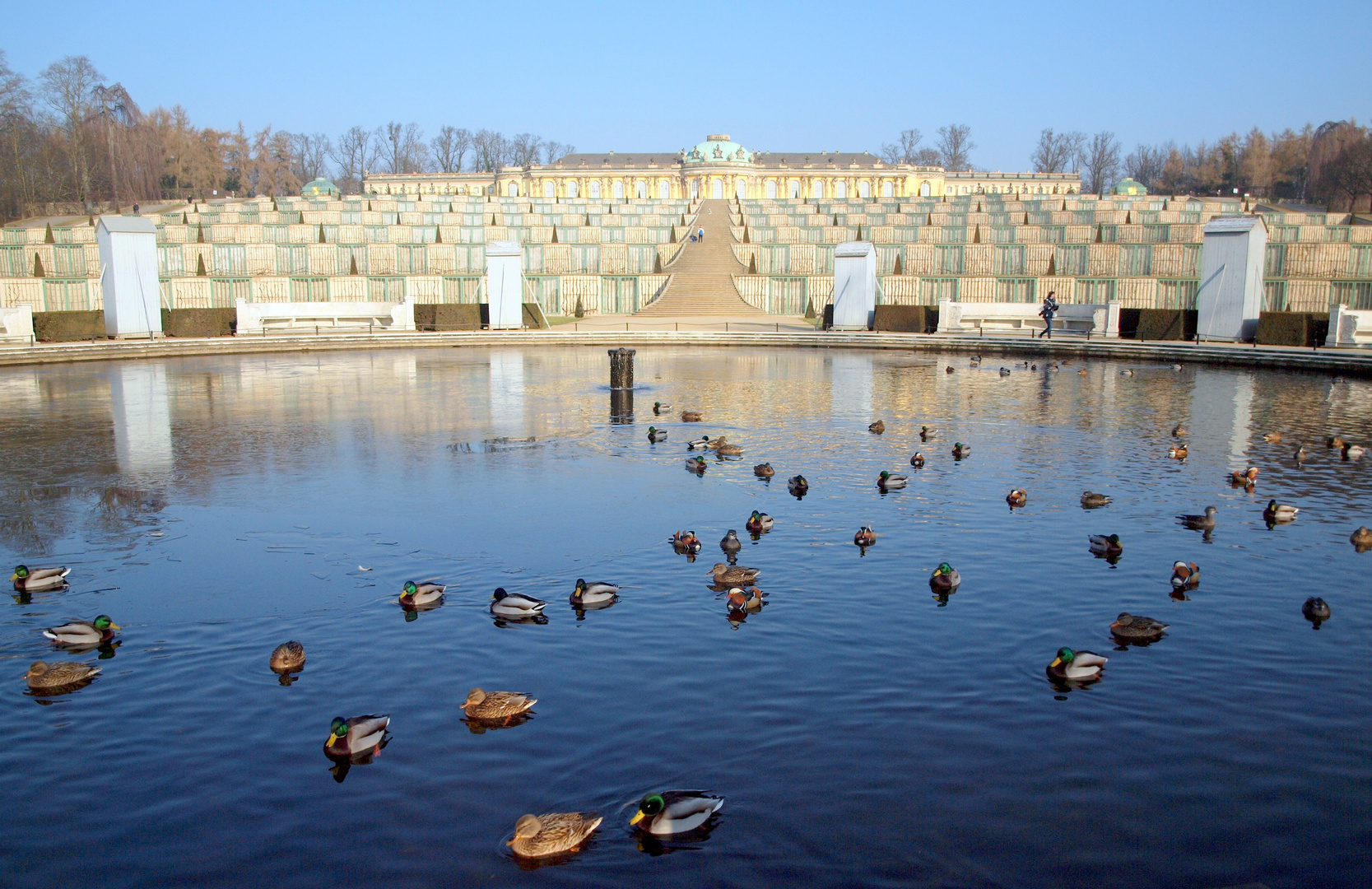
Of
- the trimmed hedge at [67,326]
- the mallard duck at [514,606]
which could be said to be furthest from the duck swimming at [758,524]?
the trimmed hedge at [67,326]

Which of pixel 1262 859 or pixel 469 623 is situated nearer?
pixel 1262 859

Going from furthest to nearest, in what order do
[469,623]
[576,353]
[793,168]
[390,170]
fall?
1. [390,170]
2. [793,168]
3. [576,353]
4. [469,623]

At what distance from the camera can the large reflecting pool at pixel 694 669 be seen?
653 cm

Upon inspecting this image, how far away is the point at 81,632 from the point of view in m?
9.25

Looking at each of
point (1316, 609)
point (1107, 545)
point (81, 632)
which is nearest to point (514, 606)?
point (81, 632)

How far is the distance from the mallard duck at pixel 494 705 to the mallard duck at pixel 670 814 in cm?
173

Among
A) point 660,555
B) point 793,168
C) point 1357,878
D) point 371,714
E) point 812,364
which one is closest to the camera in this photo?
point 1357,878

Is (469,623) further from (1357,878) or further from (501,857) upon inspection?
(1357,878)

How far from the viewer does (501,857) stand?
6.38 metres

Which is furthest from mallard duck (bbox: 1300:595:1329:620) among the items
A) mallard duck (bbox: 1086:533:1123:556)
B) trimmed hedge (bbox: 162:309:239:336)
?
trimmed hedge (bbox: 162:309:239:336)

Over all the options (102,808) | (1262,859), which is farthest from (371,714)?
(1262,859)

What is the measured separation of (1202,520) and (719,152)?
12431 centimetres

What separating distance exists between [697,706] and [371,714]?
103 inches

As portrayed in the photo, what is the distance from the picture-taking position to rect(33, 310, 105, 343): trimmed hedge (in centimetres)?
3762
